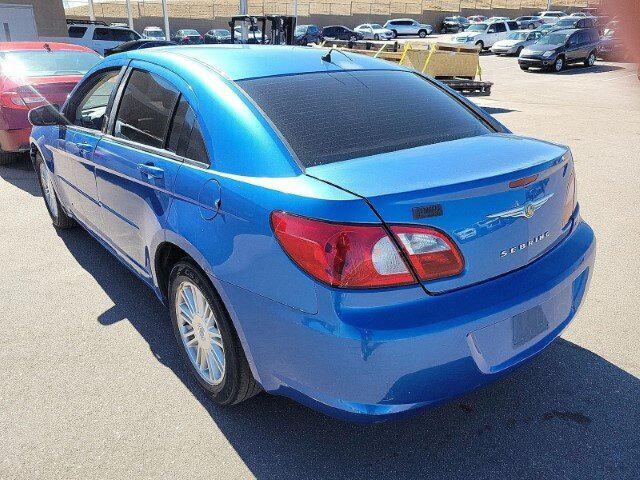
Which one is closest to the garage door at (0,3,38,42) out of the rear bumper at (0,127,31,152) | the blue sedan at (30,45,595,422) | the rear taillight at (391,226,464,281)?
the rear bumper at (0,127,31,152)

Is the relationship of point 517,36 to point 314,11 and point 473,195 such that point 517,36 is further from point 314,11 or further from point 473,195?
point 314,11

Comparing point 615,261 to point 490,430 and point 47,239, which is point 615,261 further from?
A: point 47,239

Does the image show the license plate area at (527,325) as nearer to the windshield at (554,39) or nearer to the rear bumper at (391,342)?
the rear bumper at (391,342)

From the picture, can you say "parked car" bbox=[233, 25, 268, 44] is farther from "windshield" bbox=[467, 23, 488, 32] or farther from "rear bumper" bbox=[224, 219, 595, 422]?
"windshield" bbox=[467, 23, 488, 32]

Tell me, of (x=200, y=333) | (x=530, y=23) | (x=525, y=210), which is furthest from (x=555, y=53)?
(x=200, y=333)

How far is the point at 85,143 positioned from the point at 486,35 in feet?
114

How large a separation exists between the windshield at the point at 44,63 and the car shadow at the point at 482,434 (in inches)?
227

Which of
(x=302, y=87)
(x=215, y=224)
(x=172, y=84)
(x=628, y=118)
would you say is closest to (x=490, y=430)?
(x=215, y=224)

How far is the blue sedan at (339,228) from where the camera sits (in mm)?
1851

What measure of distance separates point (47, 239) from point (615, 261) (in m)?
4.91

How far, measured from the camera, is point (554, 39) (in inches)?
854

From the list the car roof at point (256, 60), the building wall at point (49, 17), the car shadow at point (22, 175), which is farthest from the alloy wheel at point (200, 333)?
the building wall at point (49, 17)

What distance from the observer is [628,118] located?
10.8 m

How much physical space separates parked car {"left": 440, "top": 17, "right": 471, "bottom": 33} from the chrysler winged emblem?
55365 millimetres
